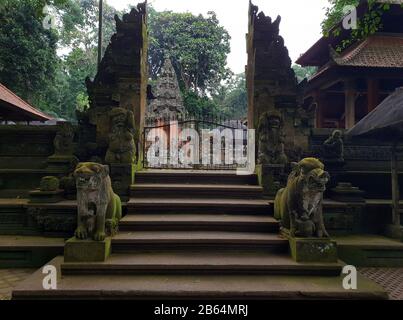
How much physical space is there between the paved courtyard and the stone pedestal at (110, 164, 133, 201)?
5.91 feet

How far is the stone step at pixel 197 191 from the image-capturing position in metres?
5.80

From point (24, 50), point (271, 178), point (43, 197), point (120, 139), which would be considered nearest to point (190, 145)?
point (24, 50)

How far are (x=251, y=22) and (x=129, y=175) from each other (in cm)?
452

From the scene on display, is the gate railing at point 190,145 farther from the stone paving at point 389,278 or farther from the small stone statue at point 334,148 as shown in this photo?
the stone paving at point 389,278

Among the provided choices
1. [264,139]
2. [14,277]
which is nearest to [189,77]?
[264,139]

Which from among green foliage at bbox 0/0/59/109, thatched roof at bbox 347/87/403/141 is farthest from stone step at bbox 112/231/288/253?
green foliage at bbox 0/0/59/109

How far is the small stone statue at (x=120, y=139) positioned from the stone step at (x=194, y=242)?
1732mm

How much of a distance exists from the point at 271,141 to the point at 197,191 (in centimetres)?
165

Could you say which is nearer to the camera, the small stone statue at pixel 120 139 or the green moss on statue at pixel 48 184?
the green moss on statue at pixel 48 184

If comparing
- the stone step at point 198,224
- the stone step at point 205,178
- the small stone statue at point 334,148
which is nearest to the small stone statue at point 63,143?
the stone step at point 205,178

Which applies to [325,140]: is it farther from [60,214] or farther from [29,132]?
[29,132]

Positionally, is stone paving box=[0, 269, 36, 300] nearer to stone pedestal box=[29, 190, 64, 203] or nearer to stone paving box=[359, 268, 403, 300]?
stone pedestal box=[29, 190, 64, 203]

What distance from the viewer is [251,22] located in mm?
7512

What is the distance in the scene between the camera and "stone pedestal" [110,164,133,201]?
5777 mm
